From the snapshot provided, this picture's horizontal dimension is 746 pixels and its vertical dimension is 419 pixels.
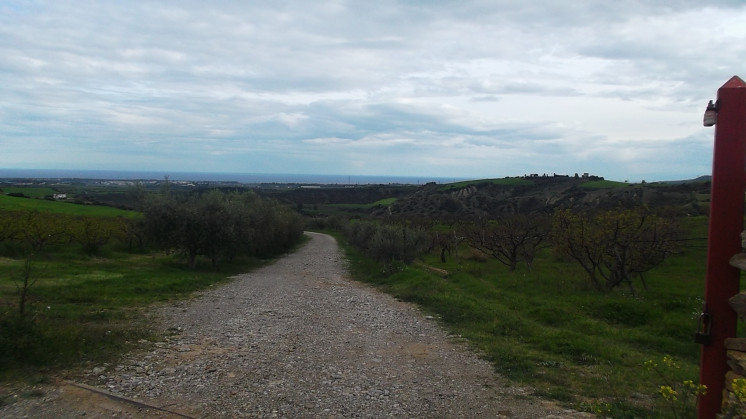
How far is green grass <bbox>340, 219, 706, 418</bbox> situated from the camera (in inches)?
302

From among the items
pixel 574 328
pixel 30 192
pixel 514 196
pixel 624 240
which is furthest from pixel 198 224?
pixel 514 196

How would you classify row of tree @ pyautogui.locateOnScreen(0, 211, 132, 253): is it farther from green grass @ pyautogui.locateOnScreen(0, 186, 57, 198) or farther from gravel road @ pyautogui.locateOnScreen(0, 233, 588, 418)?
green grass @ pyautogui.locateOnScreen(0, 186, 57, 198)

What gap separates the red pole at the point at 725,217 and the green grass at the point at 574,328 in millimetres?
1914

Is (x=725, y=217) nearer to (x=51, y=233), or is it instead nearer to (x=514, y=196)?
(x=51, y=233)

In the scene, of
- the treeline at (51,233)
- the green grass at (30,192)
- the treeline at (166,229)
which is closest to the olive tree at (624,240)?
the treeline at (166,229)

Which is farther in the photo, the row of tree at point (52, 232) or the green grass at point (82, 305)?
the row of tree at point (52, 232)

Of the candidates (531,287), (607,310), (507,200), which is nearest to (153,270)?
(531,287)

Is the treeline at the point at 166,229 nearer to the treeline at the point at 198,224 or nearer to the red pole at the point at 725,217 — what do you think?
the treeline at the point at 198,224

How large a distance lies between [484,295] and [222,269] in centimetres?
1650

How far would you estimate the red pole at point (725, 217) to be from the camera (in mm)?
4723

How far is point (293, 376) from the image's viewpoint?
26.4ft

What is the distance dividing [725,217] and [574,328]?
8.08m

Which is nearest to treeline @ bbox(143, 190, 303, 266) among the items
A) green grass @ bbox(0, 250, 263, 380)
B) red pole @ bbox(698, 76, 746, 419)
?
green grass @ bbox(0, 250, 263, 380)

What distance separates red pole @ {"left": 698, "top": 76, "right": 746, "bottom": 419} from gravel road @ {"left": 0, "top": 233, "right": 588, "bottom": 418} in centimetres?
218
